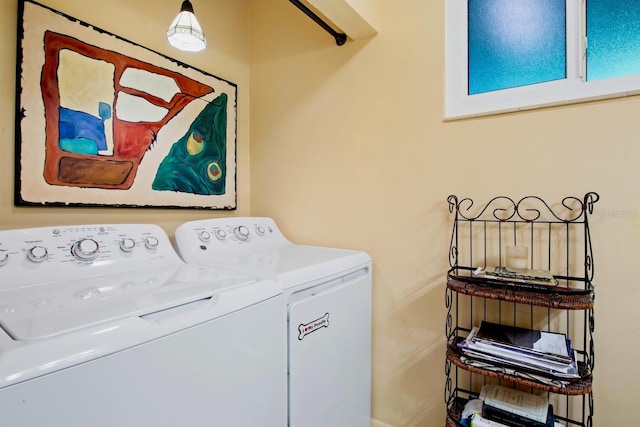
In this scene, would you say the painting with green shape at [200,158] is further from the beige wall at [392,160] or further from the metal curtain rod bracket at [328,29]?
the metal curtain rod bracket at [328,29]

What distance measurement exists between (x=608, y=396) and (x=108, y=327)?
61.5 inches

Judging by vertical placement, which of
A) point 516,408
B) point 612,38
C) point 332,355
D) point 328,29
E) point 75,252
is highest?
point 328,29

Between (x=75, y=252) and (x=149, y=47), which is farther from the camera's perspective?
(x=149, y=47)

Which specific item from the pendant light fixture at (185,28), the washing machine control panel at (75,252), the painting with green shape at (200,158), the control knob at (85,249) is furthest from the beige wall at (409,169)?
the control knob at (85,249)

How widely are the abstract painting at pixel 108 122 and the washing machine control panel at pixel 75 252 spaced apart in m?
0.25

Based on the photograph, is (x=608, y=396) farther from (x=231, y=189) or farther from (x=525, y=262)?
(x=231, y=189)

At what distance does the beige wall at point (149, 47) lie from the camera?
1.16 metres

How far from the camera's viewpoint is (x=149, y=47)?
1.54 metres

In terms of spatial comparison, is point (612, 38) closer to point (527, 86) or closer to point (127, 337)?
point (527, 86)

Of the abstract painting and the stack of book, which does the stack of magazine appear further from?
the abstract painting

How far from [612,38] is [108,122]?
77.5 inches

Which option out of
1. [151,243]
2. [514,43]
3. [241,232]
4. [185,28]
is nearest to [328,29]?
[185,28]

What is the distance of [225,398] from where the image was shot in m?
0.84

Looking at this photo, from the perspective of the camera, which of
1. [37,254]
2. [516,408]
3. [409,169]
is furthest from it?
[409,169]
